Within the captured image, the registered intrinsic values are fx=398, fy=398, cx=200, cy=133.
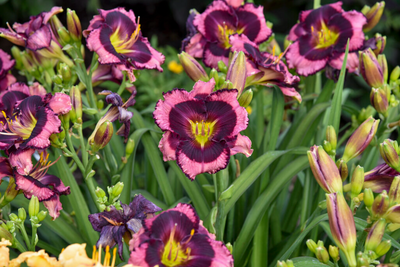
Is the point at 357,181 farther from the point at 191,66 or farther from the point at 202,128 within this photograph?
the point at 191,66

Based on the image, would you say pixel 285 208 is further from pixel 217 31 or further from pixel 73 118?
pixel 73 118

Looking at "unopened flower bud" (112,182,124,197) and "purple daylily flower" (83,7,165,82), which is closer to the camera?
"unopened flower bud" (112,182,124,197)

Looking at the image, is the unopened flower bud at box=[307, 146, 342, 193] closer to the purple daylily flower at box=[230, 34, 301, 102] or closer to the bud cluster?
the purple daylily flower at box=[230, 34, 301, 102]

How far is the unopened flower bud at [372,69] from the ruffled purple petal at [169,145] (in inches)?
21.6

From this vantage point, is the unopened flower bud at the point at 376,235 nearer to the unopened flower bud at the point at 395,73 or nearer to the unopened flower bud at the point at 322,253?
the unopened flower bud at the point at 322,253

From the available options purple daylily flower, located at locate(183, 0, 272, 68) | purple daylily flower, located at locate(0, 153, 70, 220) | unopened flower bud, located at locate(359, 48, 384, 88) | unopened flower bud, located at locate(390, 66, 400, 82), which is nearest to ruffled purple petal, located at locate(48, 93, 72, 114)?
purple daylily flower, located at locate(0, 153, 70, 220)

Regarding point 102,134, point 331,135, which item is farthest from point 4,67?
point 331,135

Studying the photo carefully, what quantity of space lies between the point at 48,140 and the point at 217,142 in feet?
1.13

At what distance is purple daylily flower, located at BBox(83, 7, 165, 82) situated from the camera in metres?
0.98

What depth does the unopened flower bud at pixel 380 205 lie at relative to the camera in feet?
2.27

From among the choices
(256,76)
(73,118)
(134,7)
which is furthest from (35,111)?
(134,7)

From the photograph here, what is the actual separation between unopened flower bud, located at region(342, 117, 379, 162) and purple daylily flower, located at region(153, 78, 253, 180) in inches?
9.3

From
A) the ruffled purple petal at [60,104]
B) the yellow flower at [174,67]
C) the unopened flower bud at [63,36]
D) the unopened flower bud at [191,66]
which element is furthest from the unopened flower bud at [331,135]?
the yellow flower at [174,67]

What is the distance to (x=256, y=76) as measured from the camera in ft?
3.22
